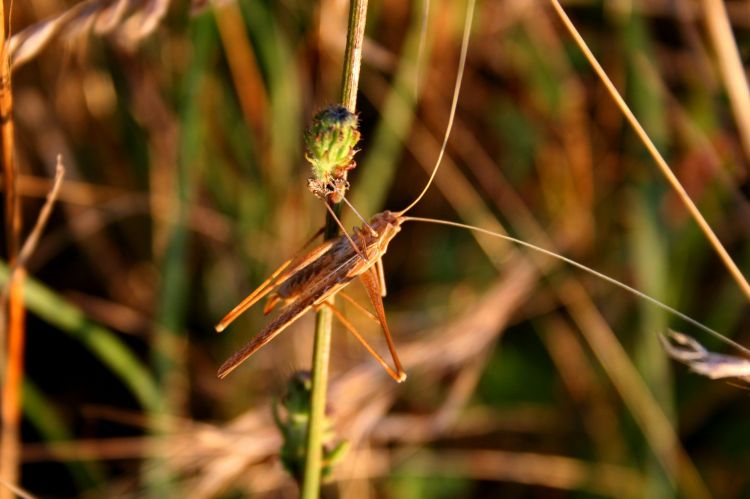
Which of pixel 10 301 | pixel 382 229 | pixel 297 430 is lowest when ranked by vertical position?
pixel 297 430

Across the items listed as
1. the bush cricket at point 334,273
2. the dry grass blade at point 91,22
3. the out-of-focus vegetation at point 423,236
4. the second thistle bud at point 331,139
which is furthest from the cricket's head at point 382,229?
the out-of-focus vegetation at point 423,236

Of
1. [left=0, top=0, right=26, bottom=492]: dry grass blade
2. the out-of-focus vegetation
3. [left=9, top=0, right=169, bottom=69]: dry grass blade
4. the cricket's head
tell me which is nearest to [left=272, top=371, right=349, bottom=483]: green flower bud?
the cricket's head

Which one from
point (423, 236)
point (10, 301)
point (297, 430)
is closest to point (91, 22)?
point (10, 301)

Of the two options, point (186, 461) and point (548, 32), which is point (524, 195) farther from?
point (186, 461)

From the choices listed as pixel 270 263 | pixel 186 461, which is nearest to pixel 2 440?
pixel 186 461

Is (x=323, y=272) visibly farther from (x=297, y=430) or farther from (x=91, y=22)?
(x=91, y=22)

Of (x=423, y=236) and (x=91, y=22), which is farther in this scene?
(x=423, y=236)
